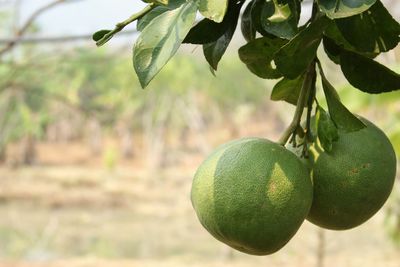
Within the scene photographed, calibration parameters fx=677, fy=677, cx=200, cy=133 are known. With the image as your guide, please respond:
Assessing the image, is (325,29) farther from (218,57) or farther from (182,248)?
(182,248)

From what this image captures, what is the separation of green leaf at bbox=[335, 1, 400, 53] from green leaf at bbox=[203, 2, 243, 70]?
133mm

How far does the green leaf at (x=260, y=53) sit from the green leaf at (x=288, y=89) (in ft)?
0.22

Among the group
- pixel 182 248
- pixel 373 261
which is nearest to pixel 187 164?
pixel 182 248

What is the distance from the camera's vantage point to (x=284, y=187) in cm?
86

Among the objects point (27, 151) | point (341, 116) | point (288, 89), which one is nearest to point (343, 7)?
point (341, 116)

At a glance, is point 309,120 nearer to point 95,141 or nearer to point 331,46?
point 331,46

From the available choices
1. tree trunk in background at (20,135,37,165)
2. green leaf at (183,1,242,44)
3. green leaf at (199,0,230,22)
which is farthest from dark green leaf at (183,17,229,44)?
tree trunk in background at (20,135,37,165)

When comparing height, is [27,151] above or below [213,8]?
below

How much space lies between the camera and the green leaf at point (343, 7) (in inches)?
28.9

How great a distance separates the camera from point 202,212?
0.91m

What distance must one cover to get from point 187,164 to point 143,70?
3088 cm

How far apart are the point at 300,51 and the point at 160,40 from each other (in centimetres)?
18

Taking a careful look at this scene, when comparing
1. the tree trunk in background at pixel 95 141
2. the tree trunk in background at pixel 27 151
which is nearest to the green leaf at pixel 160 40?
the tree trunk in background at pixel 27 151

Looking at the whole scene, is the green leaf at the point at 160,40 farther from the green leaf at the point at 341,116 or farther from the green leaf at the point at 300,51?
the green leaf at the point at 341,116
